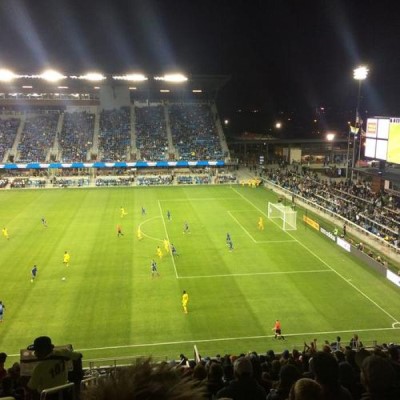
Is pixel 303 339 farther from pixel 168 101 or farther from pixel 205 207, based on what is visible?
pixel 168 101

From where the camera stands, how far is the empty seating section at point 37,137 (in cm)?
7048

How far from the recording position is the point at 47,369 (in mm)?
4203

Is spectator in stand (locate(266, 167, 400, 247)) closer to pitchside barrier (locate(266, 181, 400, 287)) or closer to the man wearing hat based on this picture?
pitchside barrier (locate(266, 181, 400, 287))

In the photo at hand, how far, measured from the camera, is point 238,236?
3781 centimetres

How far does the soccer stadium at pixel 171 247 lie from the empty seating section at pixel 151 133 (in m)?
0.37

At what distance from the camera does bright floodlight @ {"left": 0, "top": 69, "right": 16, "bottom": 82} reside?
239 feet

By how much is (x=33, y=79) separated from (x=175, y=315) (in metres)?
64.7

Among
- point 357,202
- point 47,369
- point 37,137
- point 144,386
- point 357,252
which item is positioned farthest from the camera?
point 37,137

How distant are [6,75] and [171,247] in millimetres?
53948

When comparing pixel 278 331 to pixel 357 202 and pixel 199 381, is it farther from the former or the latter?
pixel 357 202

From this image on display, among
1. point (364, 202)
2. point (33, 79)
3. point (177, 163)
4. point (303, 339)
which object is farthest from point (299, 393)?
point (33, 79)

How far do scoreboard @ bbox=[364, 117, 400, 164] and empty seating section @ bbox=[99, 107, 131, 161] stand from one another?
3896 centimetres

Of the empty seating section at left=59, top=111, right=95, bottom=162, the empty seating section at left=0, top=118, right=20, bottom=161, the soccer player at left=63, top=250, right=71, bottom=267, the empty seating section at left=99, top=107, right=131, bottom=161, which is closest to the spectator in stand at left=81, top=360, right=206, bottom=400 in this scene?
the soccer player at left=63, top=250, right=71, bottom=267

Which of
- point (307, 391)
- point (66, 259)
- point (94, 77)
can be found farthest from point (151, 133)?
point (307, 391)
